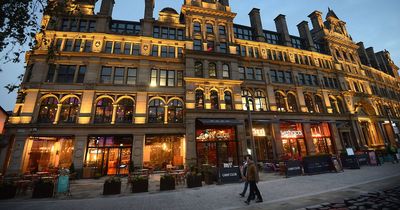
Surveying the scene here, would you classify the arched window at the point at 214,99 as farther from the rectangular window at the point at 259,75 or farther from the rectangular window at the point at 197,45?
the rectangular window at the point at 259,75

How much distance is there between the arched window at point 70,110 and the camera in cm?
1870

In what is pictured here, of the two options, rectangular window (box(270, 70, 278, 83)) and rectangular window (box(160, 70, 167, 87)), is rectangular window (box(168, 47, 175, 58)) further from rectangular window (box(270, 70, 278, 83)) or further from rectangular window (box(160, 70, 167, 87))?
rectangular window (box(270, 70, 278, 83))

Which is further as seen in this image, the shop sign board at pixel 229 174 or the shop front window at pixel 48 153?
the shop front window at pixel 48 153

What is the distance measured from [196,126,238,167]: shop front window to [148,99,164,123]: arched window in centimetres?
463

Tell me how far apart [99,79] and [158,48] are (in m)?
8.09

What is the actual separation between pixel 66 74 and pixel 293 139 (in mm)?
29640

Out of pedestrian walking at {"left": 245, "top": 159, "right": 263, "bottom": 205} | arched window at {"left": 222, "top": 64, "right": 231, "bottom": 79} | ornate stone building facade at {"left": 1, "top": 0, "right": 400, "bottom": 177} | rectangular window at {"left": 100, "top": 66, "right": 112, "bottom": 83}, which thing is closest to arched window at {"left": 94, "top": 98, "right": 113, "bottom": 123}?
ornate stone building facade at {"left": 1, "top": 0, "right": 400, "bottom": 177}

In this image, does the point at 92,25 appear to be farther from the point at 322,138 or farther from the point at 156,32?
the point at 322,138

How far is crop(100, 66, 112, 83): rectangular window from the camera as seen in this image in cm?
2067

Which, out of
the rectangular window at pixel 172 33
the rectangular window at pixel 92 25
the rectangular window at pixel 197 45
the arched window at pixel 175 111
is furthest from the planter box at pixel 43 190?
the rectangular window at pixel 172 33

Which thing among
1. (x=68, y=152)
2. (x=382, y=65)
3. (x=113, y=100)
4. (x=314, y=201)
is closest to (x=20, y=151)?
(x=68, y=152)

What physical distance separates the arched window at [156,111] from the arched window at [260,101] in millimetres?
12652

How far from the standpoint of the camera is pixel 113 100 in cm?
2003

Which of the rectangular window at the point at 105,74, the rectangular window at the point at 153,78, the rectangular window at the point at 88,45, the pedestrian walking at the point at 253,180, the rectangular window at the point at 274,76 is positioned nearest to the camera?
the pedestrian walking at the point at 253,180
